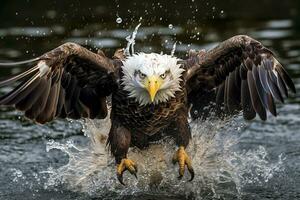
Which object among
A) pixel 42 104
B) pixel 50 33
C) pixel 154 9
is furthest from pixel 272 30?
pixel 42 104

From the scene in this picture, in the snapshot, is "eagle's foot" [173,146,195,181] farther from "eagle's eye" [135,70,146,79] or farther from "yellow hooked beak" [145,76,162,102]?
"eagle's eye" [135,70,146,79]

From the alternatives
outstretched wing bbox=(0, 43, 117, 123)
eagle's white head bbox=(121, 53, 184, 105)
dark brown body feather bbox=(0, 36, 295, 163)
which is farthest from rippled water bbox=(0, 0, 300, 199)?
eagle's white head bbox=(121, 53, 184, 105)

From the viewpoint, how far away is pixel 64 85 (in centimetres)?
848

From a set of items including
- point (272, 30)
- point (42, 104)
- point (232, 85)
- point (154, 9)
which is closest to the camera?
point (42, 104)

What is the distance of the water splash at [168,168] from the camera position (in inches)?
354

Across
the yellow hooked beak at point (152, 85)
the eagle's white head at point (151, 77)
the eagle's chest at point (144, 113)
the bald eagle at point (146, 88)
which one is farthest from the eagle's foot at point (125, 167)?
the yellow hooked beak at point (152, 85)

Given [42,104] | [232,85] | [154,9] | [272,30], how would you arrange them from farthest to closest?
[154,9] → [272,30] → [232,85] → [42,104]

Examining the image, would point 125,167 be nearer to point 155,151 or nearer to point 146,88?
point 155,151

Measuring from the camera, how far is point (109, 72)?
8.54 m

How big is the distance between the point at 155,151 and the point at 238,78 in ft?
3.59

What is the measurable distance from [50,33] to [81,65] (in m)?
6.86

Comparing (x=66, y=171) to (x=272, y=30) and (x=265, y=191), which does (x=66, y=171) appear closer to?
(x=265, y=191)

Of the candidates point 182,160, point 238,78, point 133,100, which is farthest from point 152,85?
point 238,78

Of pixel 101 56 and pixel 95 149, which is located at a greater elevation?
pixel 101 56
